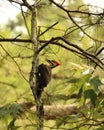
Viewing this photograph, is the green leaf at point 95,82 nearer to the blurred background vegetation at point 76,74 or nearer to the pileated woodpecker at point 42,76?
the blurred background vegetation at point 76,74

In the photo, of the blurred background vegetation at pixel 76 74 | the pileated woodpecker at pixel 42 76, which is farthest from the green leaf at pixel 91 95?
the pileated woodpecker at pixel 42 76

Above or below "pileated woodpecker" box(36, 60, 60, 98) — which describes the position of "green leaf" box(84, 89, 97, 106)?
below

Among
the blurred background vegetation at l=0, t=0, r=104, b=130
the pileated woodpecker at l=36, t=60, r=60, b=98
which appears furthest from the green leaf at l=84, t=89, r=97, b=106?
the pileated woodpecker at l=36, t=60, r=60, b=98

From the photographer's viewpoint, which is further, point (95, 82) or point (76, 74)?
point (76, 74)

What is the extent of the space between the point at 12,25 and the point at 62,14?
684 centimetres

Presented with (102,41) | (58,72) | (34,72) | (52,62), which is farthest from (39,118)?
(58,72)

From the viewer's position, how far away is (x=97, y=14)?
147 cm

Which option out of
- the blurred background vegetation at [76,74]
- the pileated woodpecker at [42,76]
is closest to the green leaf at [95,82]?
the blurred background vegetation at [76,74]

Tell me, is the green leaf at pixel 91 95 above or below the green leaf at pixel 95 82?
below

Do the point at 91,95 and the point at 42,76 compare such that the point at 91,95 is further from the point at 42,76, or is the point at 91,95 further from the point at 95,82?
the point at 42,76

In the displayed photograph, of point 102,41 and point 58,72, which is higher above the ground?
point 102,41

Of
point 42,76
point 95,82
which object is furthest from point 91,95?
point 42,76

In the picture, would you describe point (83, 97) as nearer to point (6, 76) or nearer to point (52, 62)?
point (52, 62)

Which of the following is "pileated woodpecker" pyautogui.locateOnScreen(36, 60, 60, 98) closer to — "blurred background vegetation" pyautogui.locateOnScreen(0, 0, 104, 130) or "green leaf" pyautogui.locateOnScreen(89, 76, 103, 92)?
"blurred background vegetation" pyautogui.locateOnScreen(0, 0, 104, 130)
